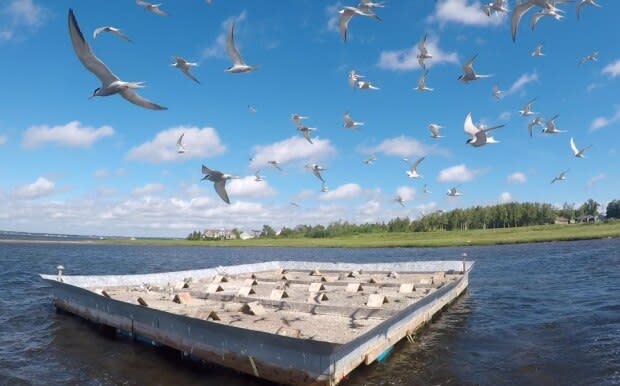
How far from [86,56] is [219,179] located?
15.5ft

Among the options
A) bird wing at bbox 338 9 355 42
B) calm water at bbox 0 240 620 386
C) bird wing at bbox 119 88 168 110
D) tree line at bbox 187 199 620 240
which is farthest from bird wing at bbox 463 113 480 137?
tree line at bbox 187 199 620 240

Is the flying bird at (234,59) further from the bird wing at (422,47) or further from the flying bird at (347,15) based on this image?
the bird wing at (422,47)

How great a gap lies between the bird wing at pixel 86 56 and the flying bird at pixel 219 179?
11.7 ft

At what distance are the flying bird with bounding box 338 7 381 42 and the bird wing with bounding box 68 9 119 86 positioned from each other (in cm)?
724

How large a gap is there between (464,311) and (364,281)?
531cm

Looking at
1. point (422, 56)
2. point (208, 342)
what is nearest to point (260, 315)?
point (208, 342)

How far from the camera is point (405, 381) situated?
495 inches

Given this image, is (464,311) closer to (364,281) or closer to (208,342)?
(364,281)

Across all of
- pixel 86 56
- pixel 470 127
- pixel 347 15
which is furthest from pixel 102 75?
pixel 470 127

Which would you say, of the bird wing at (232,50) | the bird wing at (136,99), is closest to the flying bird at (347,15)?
the bird wing at (232,50)

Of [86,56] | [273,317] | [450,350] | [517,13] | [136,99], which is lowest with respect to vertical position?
[450,350]

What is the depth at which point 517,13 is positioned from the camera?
572 inches

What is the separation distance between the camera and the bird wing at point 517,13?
14115 mm

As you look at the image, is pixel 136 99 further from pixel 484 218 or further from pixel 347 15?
pixel 484 218
